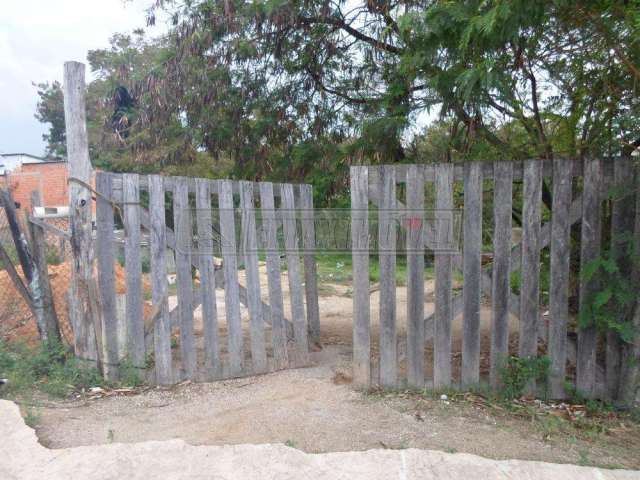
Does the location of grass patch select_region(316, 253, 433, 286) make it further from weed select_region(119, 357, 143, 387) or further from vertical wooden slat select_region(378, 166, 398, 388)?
weed select_region(119, 357, 143, 387)

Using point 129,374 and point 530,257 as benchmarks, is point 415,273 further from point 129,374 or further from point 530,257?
point 129,374

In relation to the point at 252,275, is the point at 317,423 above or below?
below

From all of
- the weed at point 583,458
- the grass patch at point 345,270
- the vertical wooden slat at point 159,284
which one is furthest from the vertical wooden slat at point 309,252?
the grass patch at point 345,270

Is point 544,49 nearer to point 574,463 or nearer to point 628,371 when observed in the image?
point 628,371

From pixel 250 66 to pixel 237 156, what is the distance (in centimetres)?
118

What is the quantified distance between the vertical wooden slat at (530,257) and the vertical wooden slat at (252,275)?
228 centimetres

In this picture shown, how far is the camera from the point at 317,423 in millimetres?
3584

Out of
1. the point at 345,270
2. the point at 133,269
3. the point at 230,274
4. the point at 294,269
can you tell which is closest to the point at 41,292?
the point at 133,269

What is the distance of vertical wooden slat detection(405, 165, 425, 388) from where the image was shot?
4.13 m

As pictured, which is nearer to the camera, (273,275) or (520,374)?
(520,374)

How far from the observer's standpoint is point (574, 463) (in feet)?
9.76

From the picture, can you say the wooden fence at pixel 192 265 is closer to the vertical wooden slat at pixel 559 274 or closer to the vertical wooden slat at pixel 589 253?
the vertical wooden slat at pixel 559 274

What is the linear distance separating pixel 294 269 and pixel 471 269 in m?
1.74

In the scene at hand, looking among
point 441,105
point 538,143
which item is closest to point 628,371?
point 538,143
